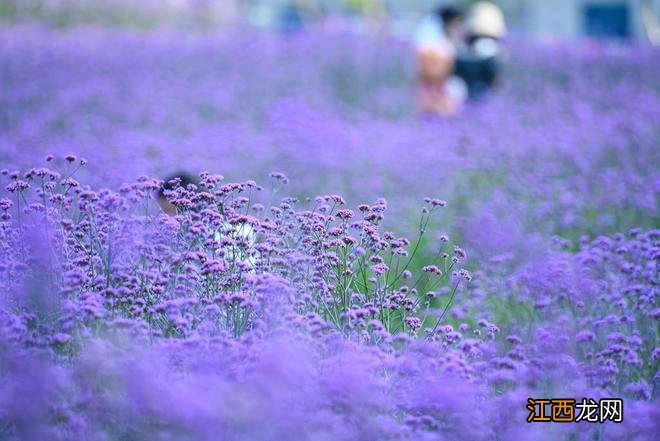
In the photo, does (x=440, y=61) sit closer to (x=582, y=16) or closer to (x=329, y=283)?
(x=329, y=283)

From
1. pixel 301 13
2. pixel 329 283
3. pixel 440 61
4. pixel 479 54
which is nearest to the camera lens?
pixel 329 283

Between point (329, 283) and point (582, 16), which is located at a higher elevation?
point (582, 16)

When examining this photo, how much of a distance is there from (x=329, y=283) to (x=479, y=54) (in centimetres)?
707

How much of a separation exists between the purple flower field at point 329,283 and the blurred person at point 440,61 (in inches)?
26.8

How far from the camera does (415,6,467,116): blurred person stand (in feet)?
34.3

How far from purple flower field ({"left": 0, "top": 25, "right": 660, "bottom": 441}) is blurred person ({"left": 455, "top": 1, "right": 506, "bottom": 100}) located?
1.14 metres

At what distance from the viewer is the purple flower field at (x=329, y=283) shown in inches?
120

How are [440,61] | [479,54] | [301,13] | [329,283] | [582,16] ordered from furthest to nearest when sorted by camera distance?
[582,16] → [301,13] → [479,54] → [440,61] → [329,283]

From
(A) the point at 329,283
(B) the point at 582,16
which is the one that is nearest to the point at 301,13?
(B) the point at 582,16

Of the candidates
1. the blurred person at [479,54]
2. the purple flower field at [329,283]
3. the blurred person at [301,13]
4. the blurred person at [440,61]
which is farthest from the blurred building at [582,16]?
the purple flower field at [329,283]

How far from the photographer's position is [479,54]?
11.0 meters

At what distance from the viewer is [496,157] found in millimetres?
8227

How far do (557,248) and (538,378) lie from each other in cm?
241

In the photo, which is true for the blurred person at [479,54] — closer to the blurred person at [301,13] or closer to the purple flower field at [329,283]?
the purple flower field at [329,283]
